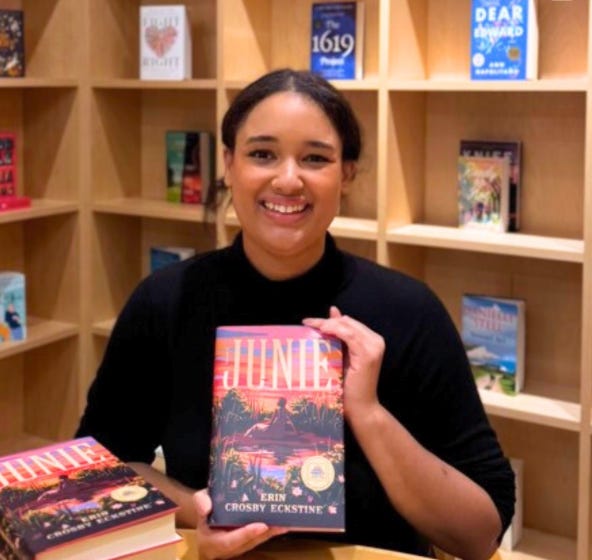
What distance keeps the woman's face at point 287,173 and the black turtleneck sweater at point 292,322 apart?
11cm

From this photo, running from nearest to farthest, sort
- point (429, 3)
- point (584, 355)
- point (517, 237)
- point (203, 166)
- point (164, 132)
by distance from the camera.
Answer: point (584, 355) < point (517, 237) < point (429, 3) < point (203, 166) < point (164, 132)

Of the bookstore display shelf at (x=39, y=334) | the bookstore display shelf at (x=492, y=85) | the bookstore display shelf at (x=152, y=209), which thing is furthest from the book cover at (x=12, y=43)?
the bookstore display shelf at (x=492, y=85)

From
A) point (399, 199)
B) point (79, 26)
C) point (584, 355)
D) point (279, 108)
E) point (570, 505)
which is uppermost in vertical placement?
point (79, 26)

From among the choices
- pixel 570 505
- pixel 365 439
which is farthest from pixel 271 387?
pixel 570 505

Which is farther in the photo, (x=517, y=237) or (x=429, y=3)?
(x=429, y=3)

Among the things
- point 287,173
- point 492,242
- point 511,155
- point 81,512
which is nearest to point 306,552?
point 81,512

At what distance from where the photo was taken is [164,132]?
3.72 m

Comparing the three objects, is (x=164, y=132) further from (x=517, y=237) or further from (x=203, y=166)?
(x=517, y=237)

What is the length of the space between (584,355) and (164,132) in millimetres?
1879

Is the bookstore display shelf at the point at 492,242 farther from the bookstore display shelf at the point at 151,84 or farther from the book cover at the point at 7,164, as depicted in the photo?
the book cover at the point at 7,164

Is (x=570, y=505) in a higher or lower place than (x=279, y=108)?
lower

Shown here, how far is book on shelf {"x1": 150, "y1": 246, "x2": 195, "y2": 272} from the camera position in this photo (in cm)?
356

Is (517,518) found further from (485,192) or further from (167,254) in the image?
(167,254)

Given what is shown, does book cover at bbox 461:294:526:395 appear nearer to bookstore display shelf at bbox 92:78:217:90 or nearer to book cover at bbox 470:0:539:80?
book cover at bbox 470:0:539:80
